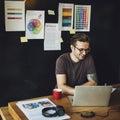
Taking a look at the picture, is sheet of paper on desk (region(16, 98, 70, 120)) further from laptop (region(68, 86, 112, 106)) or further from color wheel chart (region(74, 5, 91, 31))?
color wheel chart (region(74, 5, 91, 31))

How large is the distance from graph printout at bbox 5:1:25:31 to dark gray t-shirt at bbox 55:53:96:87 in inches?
27.8

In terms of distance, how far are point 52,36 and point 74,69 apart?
0.73 m

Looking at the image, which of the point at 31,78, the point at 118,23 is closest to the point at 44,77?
the point at 31,78

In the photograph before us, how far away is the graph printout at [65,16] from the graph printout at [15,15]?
21.3 inches

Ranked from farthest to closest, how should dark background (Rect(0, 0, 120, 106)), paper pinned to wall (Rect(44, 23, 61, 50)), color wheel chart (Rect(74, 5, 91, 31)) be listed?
color wheel chart (Rect(74, 5, 91, 31)) → paper pinned to wall (Rect(44, 23, 61, 50)) → dark background (Rect(0, 0, 120, 106))

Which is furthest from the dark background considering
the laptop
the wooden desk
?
the laptop

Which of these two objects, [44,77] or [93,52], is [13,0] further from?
[93,52]

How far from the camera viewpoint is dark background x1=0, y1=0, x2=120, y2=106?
3.27 m

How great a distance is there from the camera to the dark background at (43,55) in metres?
3.27

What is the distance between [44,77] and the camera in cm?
359

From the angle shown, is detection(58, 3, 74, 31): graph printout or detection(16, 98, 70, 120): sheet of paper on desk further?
detection(58, 3, 74, 31): graph printout

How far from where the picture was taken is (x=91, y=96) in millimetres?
2219

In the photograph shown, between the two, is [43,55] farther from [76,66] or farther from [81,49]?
[81,49]

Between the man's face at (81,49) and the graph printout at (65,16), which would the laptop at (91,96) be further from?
the graph printout at (65,16)
